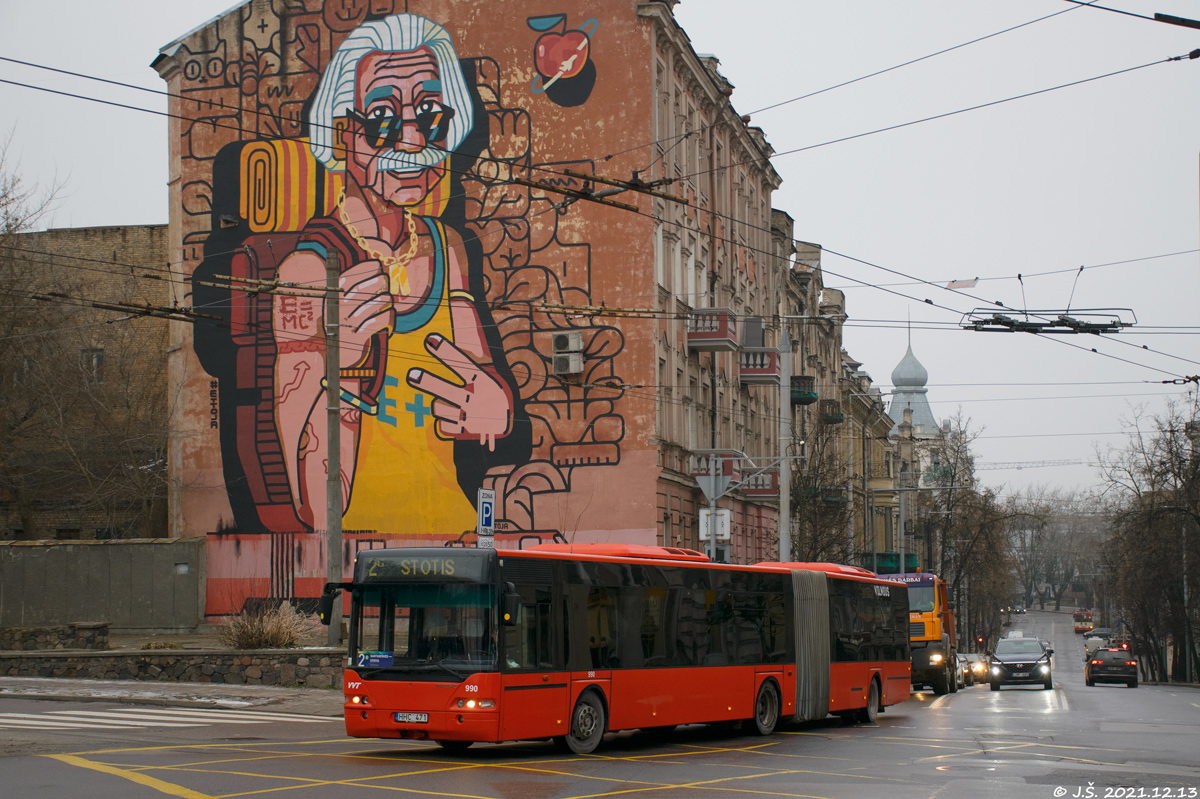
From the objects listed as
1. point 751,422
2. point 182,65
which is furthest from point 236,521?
point 751,422

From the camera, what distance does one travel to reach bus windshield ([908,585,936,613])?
38.2m

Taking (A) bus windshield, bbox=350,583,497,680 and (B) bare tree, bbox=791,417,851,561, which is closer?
(A) bus windshield, bbox=350,583,497,680

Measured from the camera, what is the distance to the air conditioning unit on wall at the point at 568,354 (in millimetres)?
36625

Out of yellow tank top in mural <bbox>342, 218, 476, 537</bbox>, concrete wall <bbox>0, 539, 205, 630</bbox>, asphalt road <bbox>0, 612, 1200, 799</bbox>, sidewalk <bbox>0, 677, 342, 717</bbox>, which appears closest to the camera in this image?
asphalt road <bbox>0, 612, 1200, 799</bbox>

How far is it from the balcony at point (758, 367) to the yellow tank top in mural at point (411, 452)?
Answer: 13094mm

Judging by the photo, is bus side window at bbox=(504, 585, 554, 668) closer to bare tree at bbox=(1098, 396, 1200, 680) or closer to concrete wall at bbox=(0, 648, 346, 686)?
concrete wall at bbox=(0, 648, 346, 686)

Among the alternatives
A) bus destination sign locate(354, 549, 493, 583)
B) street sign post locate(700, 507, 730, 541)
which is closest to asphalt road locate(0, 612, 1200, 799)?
bus destination sign locate(354, 549, 493, 583)

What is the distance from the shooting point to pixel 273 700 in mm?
21578

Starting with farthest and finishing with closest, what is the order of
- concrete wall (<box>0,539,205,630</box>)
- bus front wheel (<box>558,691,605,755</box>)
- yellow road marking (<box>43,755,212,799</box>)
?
concrete wall (<box>0,539,205,630</box>) → bus front wheel (<box>558,691,605,755</box>) → yellow road marking (<box>43,755,212,799</box>)

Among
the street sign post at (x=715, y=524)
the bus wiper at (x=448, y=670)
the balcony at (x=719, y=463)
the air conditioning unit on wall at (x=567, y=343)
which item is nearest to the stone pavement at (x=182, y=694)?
the bus wiper at (x=448, y=670)

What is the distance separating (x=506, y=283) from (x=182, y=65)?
12703 millimetres

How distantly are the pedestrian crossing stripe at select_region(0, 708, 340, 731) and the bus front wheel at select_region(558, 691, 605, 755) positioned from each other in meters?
5.35

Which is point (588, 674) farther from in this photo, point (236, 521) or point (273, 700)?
point (236, 521)

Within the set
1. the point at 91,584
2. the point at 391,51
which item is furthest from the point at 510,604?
the point at 391,51
